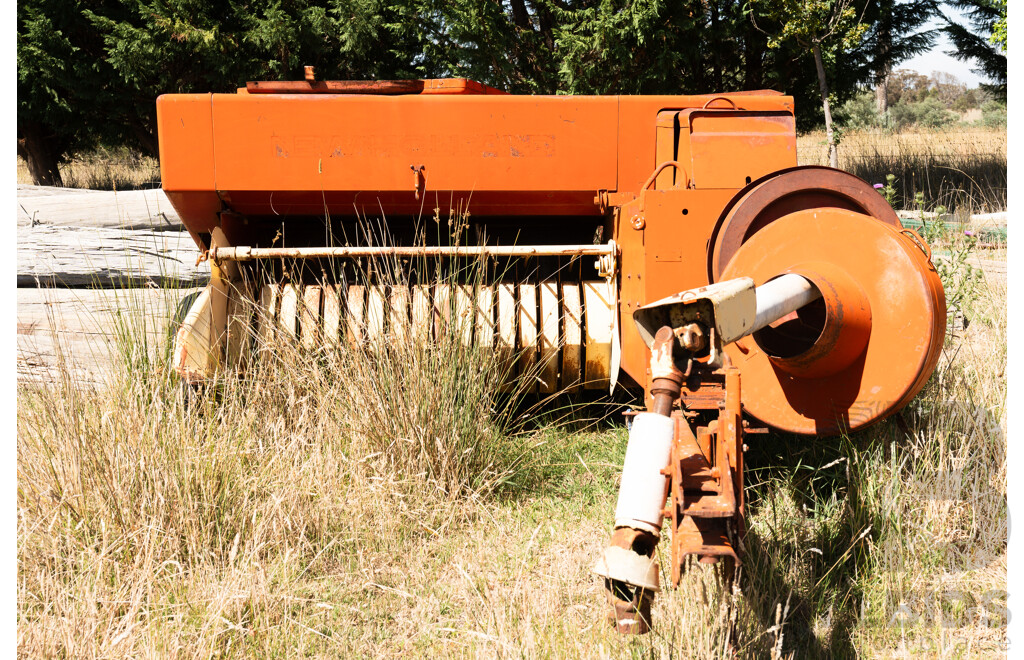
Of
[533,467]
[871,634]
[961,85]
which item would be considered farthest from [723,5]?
[961,85]

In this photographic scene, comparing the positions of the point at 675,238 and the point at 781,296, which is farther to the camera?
the point at 675,238

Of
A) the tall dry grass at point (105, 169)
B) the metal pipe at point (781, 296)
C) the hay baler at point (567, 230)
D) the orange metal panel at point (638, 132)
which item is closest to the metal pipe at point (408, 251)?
the hay baler at point (567, 230)

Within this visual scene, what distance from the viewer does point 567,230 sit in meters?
4.95

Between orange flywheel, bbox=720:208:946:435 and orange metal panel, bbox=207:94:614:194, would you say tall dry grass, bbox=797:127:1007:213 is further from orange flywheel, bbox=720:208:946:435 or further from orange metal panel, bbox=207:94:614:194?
orange flywheel, bbox=720:208:946:435

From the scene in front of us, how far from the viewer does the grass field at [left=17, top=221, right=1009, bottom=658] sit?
2.49 metres

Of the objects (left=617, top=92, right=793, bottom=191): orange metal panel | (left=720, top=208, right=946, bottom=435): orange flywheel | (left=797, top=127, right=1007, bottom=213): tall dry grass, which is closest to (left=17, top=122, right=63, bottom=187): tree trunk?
(left=797, top=127, right=1007, bottom=213): tall dry grass

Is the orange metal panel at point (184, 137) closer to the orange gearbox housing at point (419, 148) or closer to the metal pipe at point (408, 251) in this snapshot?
the orange gearbox housing at point (419, 148)

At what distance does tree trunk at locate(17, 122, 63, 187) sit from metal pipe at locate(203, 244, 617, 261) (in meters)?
15.5

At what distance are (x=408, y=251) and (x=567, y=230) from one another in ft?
4.53

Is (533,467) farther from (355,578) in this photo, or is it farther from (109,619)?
(109,619)

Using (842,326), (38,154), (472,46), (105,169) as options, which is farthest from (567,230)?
(105,169)

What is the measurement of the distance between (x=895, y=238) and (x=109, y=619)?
2.58m

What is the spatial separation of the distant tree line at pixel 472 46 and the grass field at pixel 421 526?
329 inches

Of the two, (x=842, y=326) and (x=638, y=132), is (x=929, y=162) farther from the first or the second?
(x=842, y=326)
